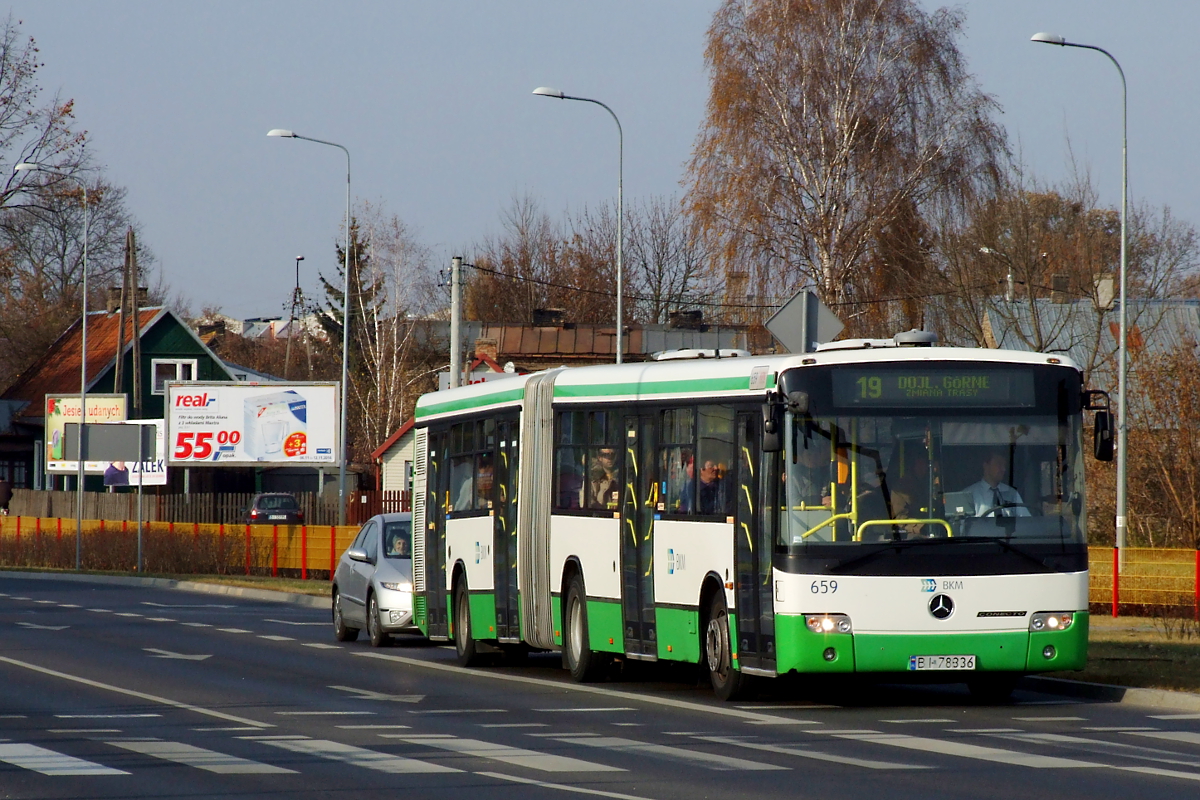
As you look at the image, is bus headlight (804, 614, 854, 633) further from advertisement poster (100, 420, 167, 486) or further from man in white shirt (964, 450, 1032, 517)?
advertisement poster (100, 420, 167, 486)

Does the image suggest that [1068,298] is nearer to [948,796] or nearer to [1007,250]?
[1007,250]

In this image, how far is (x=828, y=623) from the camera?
14.2m

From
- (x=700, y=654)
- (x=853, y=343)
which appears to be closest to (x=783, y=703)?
(x=700, y=654)

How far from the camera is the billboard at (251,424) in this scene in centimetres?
5659

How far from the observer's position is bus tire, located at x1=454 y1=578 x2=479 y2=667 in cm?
2012

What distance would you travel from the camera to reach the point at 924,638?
561 inches

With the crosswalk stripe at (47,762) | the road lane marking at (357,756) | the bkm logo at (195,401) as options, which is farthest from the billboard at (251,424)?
the crosswalk stripe at (47,762)

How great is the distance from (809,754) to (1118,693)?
4798 mm

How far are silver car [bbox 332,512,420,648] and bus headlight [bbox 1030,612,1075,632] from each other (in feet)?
33.3

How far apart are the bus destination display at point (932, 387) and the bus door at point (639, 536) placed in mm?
2439

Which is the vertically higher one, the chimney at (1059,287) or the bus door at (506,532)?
the chimney at (1059,287)

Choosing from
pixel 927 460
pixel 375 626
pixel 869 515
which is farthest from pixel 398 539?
pixel 927 460

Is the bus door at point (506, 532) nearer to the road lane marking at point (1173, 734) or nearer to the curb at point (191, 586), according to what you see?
the road lane marking at point (1173, 734)

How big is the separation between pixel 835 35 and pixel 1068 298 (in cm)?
878
